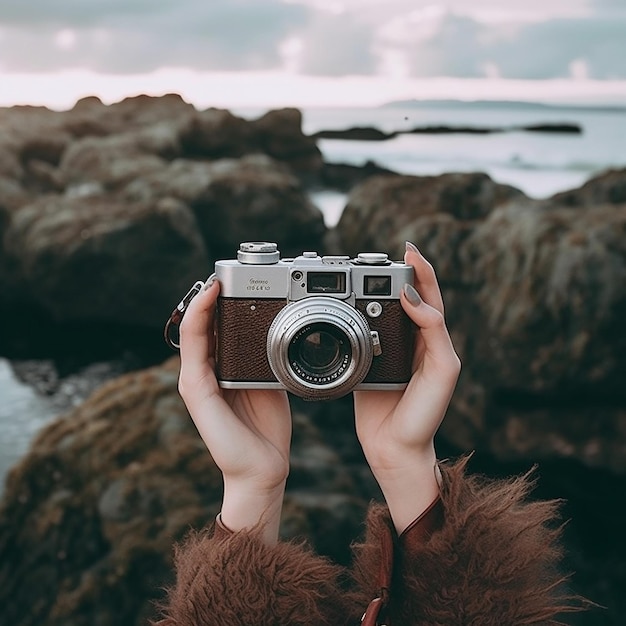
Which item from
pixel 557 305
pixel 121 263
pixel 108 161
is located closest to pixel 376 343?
pixel 557 305

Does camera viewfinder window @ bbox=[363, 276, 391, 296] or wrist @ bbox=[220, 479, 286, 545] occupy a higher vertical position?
camera viewfinder window @ bbox=[363, 276, 391, 296]

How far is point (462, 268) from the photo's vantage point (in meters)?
5.93

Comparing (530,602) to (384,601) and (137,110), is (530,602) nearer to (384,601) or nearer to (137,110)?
(384,601)

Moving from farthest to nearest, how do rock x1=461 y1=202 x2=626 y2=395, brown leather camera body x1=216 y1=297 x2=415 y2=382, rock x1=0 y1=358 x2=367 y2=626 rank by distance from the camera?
rock x1=461 y1=202 x2=626 y2=395 → rock x1=0 y1=358 x2=367 y2=626 → brown leather camera body x1=216 y1=297 x2=415 y2=382

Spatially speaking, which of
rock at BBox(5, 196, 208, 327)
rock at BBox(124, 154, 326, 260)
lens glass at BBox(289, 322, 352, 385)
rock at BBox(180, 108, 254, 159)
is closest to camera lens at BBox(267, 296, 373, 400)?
lens glass at BBox(289, 322, 352, 385)

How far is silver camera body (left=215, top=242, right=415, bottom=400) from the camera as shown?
1.25m

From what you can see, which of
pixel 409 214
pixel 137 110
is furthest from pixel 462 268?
pixel 137 110

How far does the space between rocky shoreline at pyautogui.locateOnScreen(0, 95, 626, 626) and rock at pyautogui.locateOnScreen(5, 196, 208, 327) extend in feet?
0.05

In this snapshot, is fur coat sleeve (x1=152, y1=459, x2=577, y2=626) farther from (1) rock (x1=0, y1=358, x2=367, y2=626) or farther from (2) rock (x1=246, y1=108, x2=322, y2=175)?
(2) rock (x1=246, y1=108, x2=322, y2=175)

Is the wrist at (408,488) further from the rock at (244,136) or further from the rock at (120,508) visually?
the rock at (244,136)

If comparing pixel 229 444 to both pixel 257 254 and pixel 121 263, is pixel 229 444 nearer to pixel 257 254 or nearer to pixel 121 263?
pixel 257 254

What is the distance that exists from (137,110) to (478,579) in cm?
845

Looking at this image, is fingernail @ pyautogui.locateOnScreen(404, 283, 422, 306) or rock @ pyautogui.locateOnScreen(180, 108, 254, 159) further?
rock @ pyautogui.locateOnScreen(180, 108, 254, 159)

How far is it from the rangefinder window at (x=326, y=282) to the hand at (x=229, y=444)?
0.50ft
